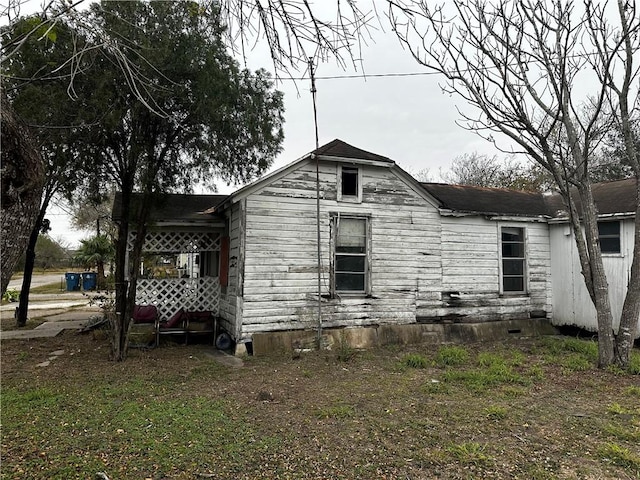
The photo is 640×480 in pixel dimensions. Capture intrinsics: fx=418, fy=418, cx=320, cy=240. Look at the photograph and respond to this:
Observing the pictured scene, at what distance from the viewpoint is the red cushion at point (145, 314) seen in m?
9.95

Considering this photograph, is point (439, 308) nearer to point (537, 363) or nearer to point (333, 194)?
point (537, 363)

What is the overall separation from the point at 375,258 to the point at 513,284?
4.33 m

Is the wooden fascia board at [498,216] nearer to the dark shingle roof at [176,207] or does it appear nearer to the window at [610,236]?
the window at [610,236]

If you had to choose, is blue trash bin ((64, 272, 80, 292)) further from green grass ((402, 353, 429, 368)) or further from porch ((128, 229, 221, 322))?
green grass ((402, 353, 429, 368))

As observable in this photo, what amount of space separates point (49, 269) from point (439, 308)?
4464 cm

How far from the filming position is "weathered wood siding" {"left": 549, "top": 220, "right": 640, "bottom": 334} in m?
9.67

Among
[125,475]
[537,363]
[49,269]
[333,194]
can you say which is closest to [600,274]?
[537,363]

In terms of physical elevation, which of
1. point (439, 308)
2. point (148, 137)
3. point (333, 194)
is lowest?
point (439, 308)

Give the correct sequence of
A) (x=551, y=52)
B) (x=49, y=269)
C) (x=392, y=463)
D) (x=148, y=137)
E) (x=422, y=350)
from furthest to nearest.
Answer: (x=49, y=269), (x=422, y=350), (x=148, y=137), (x=551, y=52), (x=392, y=463)

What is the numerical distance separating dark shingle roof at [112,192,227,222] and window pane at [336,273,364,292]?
365cm

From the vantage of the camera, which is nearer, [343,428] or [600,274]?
[343,428]

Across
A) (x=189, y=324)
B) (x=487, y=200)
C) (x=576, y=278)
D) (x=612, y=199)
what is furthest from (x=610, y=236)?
(x=189, y=324)

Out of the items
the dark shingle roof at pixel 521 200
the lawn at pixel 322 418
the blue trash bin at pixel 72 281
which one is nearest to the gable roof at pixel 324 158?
the dark shingle roof at pixel 521 200

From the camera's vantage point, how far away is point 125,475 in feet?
11.4
